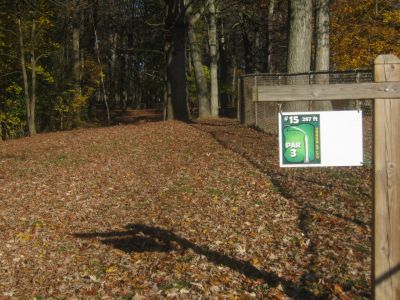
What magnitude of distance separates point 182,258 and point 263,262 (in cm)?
97

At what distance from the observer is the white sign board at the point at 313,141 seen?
504 cm

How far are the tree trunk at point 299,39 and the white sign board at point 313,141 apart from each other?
9.90 meters

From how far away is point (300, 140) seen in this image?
511cm

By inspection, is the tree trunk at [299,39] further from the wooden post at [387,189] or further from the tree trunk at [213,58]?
the tree trunk at [213,58]

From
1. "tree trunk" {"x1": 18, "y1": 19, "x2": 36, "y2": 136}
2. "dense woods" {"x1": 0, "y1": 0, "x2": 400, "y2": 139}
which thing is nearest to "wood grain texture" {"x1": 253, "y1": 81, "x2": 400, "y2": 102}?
"dense woods" {"x1": 0, "y1": 0, "x2": 400, "y2": 139}

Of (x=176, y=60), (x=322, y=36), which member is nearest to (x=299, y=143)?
(x=322, y=36)

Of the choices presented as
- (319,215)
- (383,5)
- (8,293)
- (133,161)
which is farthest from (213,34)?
(8,293)

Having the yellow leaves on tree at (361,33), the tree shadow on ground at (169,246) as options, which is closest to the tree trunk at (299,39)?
the tree shadow on ground at (169,246)

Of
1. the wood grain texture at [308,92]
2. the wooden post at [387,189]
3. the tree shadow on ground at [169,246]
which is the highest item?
the wood grain texture at [308,92]

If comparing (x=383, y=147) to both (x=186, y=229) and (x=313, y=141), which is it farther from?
(x=186, y=229)

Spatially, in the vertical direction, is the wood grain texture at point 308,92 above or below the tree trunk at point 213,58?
below

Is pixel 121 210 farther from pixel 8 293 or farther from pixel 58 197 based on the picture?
pixel 8 293

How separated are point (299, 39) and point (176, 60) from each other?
8.24 m

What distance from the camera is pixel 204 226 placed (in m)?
7.77
